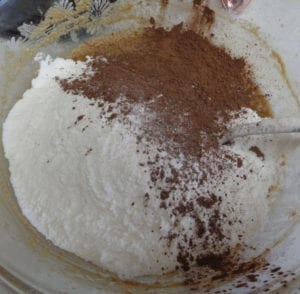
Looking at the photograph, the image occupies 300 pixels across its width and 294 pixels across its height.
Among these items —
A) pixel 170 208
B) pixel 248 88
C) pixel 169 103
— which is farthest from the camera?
pixel 248 88

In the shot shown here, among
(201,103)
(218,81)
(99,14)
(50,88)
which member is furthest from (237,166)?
(99,14)

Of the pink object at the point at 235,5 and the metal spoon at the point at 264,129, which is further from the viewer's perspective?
the pink object at the point at 235,5

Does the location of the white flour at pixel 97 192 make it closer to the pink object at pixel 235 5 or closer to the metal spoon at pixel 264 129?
the metal spoon at pixel 264 129

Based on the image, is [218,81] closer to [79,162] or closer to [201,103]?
[201,103]

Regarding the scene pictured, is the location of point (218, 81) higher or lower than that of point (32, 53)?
higher

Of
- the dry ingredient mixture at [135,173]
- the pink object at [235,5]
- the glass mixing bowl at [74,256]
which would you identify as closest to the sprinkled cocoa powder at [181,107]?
the dry ingredient mixture at [135,173]

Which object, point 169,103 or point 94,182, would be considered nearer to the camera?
point 94,182
